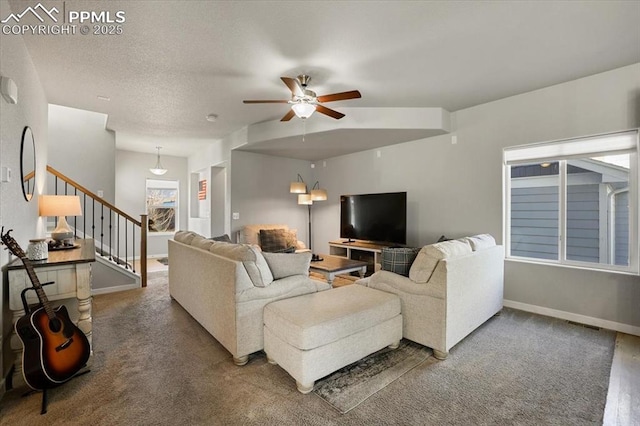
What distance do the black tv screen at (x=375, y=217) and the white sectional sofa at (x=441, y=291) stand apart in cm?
184

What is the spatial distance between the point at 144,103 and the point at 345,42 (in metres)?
3.11

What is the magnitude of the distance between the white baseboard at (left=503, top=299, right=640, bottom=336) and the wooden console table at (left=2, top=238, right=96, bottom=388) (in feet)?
15.4

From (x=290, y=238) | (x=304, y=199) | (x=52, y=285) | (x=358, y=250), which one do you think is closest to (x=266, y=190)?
(x=304, y=199)

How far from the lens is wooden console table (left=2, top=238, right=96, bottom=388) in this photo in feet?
7.02

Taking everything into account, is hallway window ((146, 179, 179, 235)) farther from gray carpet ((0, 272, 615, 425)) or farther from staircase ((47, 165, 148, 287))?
gray carpet ((0, 272, 615, 425))

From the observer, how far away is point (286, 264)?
9.04ft

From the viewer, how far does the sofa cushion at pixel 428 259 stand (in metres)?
2.56

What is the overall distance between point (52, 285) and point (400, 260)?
9.55 feet

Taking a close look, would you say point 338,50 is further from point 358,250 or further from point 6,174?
point 358,250

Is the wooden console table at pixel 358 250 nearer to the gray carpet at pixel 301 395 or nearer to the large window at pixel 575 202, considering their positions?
the large window at pixel 575 202

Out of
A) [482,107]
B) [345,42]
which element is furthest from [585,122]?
[345,42]

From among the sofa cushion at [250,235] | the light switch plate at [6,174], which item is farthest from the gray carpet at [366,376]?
the sofa cushion at [250,235]

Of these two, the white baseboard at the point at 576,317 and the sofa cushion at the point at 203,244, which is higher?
the sofa cushion at the point at 203,244

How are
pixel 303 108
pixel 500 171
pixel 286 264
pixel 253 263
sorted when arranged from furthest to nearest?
pixel 500 171, pixel 303 108, pixel 286 264, pixel 253 263
